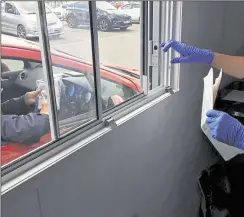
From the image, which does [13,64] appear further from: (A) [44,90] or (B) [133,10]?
(B) [133,10]

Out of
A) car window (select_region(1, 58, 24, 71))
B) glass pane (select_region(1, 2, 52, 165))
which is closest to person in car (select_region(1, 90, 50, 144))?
glass pane (select_region(1, 2, 52, 165))

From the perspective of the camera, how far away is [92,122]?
132 centimetres

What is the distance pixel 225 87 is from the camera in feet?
9.05

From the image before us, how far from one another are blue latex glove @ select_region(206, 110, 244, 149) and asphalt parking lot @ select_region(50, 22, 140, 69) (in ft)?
1.91

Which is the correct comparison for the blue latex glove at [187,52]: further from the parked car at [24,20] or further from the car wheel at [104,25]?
the parked car at [24,20]

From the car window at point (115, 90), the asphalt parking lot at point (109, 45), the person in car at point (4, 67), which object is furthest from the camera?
the car window at point (115, 90)

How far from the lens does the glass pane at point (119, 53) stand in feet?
5.00

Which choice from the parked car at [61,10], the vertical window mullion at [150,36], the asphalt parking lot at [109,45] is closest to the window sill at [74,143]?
the vertical window mullion at [150,36]

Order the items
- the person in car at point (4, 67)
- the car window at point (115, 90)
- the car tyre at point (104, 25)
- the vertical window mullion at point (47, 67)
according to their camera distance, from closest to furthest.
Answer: the person in car at point (4, 67), the vertical window mullion at point (47, 67), the car tyre at point (104, 25), the car window at point (115, 90)

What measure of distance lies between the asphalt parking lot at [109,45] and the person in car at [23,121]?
0.25 metres

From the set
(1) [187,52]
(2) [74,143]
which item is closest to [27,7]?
(2) [74,143]

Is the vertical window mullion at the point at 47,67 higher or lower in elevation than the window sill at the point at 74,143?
higher

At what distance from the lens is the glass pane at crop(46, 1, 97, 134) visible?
120 centimetres

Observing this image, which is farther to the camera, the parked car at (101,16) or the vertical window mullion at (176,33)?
the vertical window mullion at (176,33)
